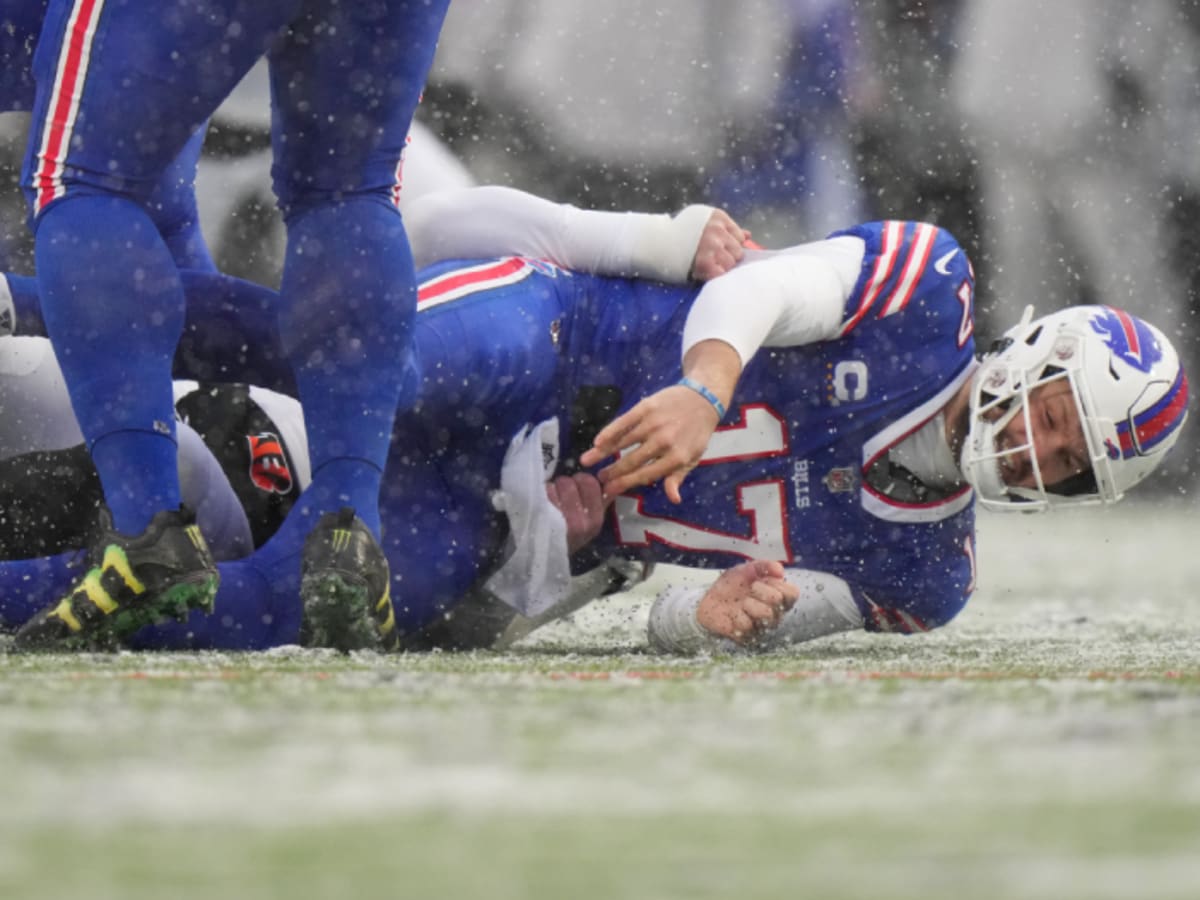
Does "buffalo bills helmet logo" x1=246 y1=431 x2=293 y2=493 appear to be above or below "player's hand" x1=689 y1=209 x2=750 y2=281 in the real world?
below

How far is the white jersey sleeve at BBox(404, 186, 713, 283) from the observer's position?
76.8 inches

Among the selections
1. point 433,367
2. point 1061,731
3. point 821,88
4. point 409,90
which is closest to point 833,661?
point 433,367

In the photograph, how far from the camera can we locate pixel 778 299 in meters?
1.78

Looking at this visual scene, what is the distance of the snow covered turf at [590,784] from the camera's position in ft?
1.78

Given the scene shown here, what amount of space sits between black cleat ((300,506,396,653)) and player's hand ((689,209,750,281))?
60cm

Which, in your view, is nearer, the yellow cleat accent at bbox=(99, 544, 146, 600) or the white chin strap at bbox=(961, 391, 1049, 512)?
the yellow cleat accent at bbox=(99, 544, 146, 600)

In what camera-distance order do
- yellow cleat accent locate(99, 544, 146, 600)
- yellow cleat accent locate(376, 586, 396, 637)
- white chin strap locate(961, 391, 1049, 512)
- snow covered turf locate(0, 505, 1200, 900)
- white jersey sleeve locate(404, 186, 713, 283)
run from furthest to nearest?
white jersey sleeve locate(404, 186, 713, 283) → white chin strap locate(961, 391, 1049, 512) → yellow cleat accent locate(376, 586, 396, 637) → yellow cleat accent locate(99, 544, 146, 600) → snow covered turf locate(0, 505, 1200, 900)

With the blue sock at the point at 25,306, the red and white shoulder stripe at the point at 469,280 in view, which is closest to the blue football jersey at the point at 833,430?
the red and white shoulder stripe at the point at 469,280

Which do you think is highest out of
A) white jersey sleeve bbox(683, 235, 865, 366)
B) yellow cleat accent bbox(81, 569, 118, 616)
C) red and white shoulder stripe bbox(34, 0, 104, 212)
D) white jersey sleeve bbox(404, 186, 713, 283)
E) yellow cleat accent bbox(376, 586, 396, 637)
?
red and white shoulder stripe bbox(34, 0, 104, 212)

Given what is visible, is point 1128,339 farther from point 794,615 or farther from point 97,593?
point 97,593

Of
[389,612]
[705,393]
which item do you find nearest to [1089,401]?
[705,393]

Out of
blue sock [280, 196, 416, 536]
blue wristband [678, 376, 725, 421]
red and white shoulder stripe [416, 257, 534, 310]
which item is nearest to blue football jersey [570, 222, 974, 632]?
red and white shoulder stripe [416, 257, 534, 310]

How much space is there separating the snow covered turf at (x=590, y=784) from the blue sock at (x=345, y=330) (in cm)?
29

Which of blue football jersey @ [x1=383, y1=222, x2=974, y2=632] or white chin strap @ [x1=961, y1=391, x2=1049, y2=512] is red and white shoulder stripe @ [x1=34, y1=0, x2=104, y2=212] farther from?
white chin strap @ [x1=961, y1=391, x2=1049, y2=512]
